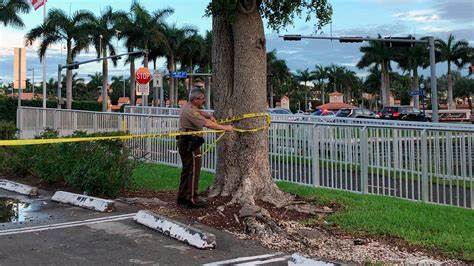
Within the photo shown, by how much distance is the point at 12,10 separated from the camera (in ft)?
155

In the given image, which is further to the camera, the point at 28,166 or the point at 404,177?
the point at 28,166

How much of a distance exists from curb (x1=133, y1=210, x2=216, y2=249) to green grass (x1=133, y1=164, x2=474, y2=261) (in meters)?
1.92

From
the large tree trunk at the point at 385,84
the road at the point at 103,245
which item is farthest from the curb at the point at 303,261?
the large tree trunk at the point at 385,84

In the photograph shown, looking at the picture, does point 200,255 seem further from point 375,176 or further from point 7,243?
point 375,176

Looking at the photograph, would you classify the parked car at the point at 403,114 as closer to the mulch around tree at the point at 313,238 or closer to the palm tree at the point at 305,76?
the mulch around tree at the point at 313,238

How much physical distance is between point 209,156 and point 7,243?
23.9 feet

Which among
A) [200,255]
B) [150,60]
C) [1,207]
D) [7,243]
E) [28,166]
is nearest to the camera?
[200,255]

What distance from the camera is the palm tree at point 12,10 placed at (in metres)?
46.8

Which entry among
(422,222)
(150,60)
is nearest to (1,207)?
(422,222)

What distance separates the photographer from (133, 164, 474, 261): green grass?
6188 millimetres

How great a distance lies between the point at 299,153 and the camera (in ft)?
37.0

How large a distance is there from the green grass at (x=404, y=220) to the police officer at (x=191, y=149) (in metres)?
2.05

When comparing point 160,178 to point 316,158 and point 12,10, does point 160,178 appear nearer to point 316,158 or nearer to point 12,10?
point 316,158

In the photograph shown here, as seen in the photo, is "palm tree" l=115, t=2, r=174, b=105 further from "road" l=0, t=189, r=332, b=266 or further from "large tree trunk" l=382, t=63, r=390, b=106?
"road" l=0, t=189, r=332, b=266
